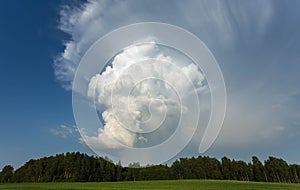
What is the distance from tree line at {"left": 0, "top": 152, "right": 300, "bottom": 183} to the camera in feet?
375

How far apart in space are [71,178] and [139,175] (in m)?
28.0

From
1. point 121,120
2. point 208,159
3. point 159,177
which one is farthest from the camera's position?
point 208,159

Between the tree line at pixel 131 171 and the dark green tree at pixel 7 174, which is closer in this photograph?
the tree line at pixel 131 171

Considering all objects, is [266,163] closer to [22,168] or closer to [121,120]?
[22,168]

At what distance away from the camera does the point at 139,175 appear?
118250 mm

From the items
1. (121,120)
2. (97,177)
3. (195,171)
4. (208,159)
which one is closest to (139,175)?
(97,177)

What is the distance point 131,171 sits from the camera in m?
120

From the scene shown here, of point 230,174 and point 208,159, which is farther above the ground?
point 208,159

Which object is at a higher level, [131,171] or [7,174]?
[7,174]

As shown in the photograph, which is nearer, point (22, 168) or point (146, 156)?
point (146, 156)

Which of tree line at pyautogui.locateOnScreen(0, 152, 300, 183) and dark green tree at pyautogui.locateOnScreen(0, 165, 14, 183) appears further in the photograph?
dark green tree at pyautogui.locateOnScreen(0, 165, 14, 183)

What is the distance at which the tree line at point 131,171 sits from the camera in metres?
114

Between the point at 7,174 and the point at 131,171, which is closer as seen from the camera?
the point at 131,171

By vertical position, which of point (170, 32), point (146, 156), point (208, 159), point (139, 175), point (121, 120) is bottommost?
point (146, 156)
